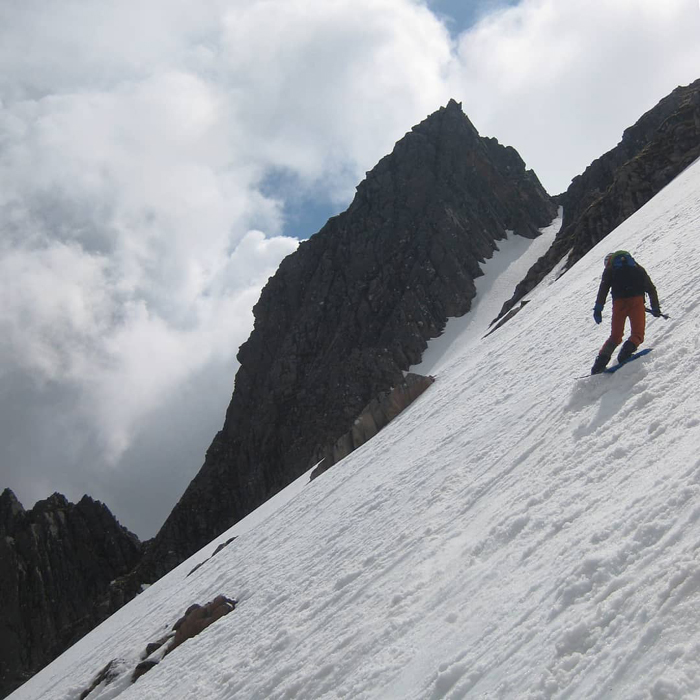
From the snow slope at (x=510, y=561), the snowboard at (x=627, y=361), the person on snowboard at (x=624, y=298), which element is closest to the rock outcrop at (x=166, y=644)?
the snow slope at (x=510, y=561)

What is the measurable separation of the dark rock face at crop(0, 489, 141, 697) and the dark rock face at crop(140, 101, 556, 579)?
1750 centimetres

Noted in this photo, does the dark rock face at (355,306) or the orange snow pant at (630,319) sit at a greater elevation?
the dark rock face at (355,306)

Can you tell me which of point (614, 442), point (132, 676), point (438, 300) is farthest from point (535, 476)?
point (438, 300)

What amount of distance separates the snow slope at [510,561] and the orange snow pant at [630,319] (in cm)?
30

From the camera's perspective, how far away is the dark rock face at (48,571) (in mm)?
86875

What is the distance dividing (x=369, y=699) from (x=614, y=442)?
381 cm

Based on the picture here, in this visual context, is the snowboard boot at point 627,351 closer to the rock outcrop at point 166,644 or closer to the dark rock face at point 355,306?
the rock outcrop at point 166,644

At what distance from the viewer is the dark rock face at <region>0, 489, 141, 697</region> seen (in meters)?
86.9

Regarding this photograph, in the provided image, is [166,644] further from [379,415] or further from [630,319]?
[379,415]

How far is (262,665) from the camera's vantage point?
841 cm

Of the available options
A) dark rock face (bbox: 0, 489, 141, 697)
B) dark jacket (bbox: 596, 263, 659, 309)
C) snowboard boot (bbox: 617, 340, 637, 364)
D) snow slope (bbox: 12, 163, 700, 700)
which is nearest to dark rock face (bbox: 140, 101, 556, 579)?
dark rock face (bbox: 0, 489, 141, 697)

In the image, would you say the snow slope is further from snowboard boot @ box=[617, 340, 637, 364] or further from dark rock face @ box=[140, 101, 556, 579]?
dark rock face @ box=[140, 101, 556, 579]

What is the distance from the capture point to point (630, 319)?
9625 mm

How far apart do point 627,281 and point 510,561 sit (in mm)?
5568
